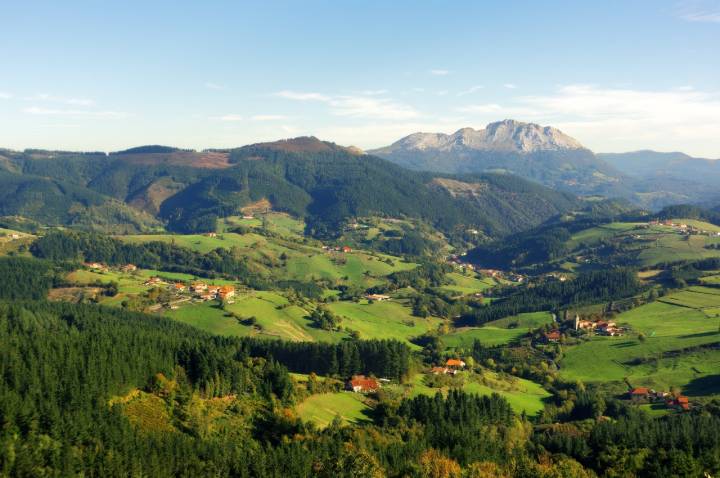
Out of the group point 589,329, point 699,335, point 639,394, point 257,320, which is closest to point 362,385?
point 639,394

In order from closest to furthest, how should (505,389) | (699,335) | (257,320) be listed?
(505,389) < (699,335) < (257,320)

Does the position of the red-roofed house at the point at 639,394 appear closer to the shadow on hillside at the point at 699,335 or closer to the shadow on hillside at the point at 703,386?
the shadow on hillside at the point at 703,386

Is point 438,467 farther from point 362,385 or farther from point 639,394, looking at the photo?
point 639,394

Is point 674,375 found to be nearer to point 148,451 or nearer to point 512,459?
point 512,459

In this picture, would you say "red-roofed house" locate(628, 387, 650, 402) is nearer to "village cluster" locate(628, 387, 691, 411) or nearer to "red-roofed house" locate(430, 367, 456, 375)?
"village cluster" locate(628, 387, 691, 411)

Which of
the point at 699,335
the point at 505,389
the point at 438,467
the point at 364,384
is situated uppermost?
the point at 699,335

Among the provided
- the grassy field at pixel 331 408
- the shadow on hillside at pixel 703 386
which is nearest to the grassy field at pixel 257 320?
the grassy field at pixel 331 408
